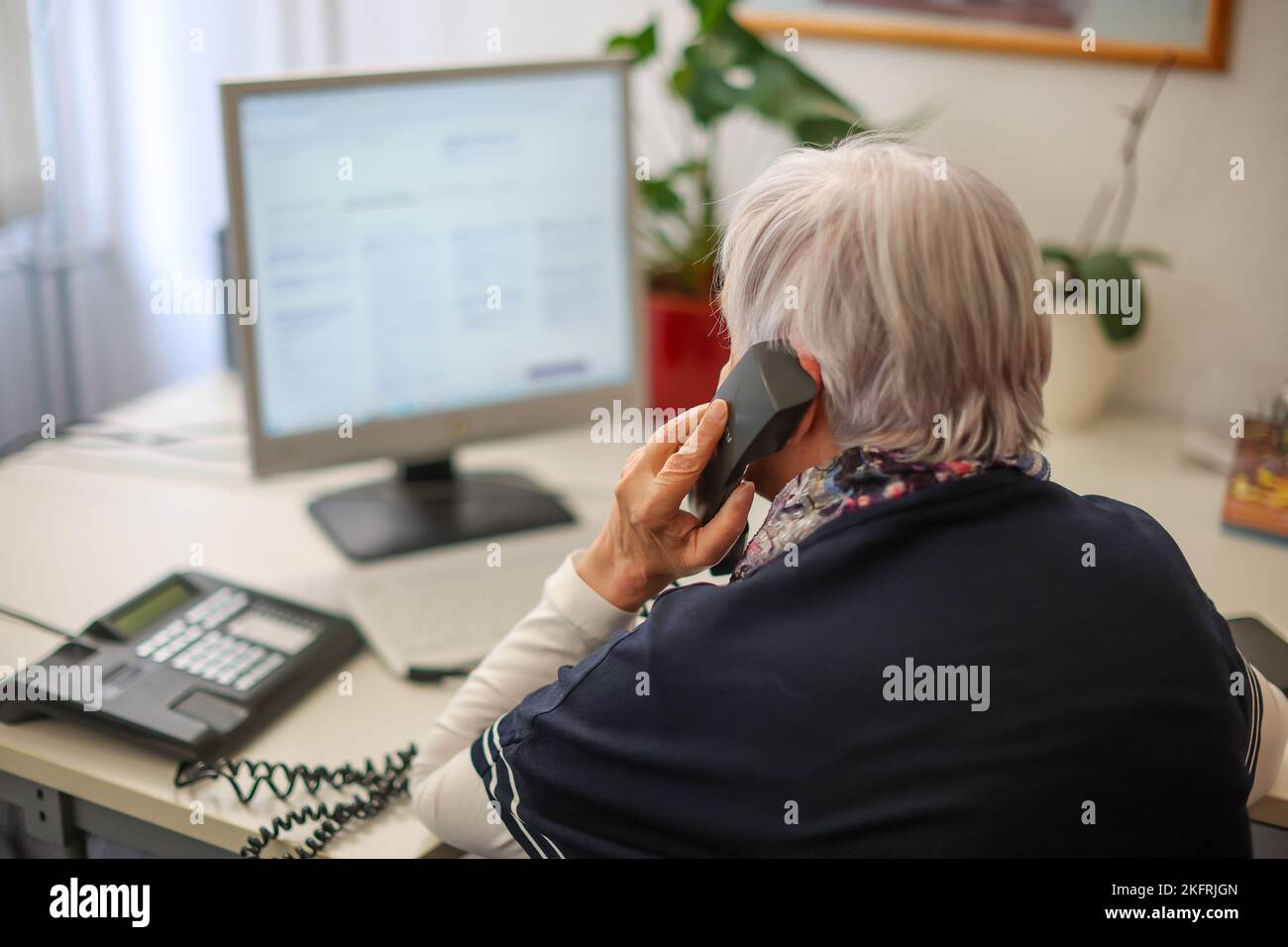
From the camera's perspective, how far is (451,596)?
140cm

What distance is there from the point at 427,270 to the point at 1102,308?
903mm

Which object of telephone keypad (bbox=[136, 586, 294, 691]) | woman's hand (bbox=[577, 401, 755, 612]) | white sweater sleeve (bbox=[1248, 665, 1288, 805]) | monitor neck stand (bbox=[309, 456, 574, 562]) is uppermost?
woman's hand (bbox=[577, 401, 755, 612])

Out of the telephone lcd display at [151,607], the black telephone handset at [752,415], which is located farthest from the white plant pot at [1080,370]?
the telephone lcd display at [151,607]

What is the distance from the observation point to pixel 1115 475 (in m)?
1.67

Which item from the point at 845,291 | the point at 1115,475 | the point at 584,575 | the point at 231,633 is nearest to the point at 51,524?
the point at 231,633

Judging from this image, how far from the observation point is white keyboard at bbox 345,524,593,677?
1.31 meters

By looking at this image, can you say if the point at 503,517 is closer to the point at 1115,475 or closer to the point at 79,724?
the point at 79,724

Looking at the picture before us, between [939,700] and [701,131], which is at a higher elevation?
[701,131]

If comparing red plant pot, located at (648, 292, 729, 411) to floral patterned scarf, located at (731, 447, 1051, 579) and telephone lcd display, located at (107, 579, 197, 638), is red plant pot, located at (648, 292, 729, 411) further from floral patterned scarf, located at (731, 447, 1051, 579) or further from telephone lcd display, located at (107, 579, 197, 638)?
floral patterned scarf, located at (731, 447, 1051, 579)

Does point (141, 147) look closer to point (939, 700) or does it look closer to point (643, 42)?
point (643, 42)

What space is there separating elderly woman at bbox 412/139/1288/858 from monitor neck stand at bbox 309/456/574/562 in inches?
24.7

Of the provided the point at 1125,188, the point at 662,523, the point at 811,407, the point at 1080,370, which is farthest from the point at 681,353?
the point at 811,407

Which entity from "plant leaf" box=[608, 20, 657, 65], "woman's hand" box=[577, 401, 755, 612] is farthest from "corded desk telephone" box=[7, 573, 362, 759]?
"plant leaf" box=[608, 20, 657, 65]

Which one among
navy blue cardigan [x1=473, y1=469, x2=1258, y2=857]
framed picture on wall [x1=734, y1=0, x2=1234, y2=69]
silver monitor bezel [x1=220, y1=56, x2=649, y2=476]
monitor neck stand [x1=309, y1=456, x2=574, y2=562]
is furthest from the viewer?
framed picture on wall [x1=734, y1=0, x2=1234, y2=69]
